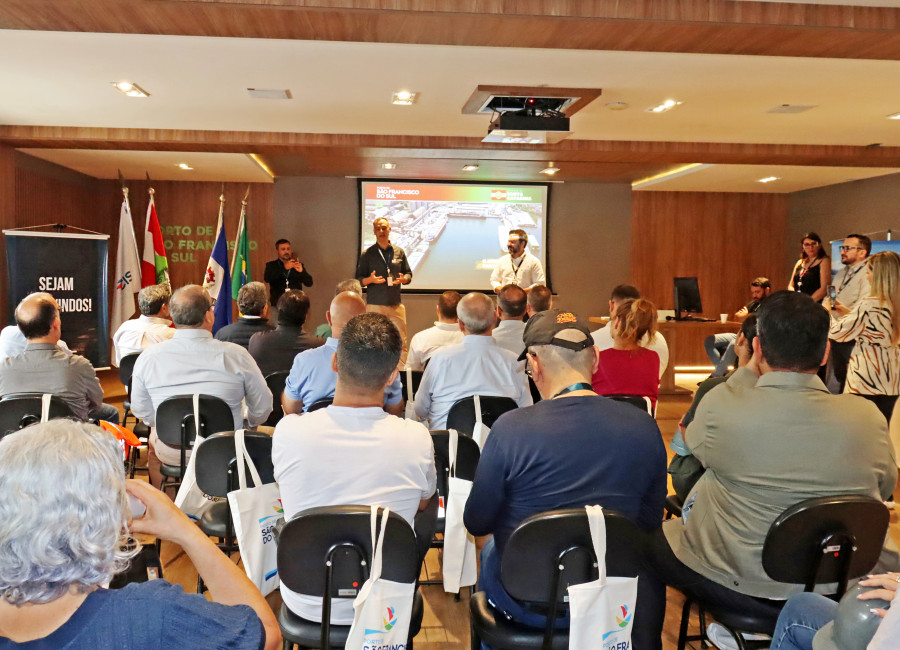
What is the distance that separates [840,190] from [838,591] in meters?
9.65

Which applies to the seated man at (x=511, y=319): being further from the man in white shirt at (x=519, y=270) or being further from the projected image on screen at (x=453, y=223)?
the projected image on screen at (x=453, y=223)

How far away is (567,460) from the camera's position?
1904 millimetres

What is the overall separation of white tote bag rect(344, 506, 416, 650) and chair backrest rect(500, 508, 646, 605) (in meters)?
0.28

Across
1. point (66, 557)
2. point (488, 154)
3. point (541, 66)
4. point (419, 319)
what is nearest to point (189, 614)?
point (66, 557)

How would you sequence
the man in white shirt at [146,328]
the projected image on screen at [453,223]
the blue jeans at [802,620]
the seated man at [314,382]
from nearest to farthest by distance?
1. the blue jeans at [802,620]
2. the seated man at [314,382]
3. the man in white shirt at [146,328]
4. the projected image on screen at [453,223]

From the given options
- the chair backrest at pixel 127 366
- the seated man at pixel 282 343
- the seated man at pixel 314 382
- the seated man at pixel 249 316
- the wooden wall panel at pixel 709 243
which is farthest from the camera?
the wooden wall panel at pixel 709 243

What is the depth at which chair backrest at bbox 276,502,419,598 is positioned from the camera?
1822 mm

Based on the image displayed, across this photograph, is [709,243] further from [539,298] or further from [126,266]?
[126,266]

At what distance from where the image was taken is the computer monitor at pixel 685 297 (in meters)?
9.23

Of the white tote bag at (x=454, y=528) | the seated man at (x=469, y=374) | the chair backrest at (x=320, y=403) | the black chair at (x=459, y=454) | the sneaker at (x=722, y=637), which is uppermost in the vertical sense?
the seated man at (x=469, y=374)

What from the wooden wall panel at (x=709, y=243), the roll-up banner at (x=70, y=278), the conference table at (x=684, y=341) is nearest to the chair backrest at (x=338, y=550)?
the roll-up banner at (x=70, y=278)

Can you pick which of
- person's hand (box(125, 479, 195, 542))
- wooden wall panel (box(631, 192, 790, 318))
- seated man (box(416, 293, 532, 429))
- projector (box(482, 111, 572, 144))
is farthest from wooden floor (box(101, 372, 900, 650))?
wooden wall panel (box(631, 192, 790, 318))

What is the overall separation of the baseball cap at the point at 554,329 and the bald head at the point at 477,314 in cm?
157

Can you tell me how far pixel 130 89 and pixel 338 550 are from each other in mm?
4828
